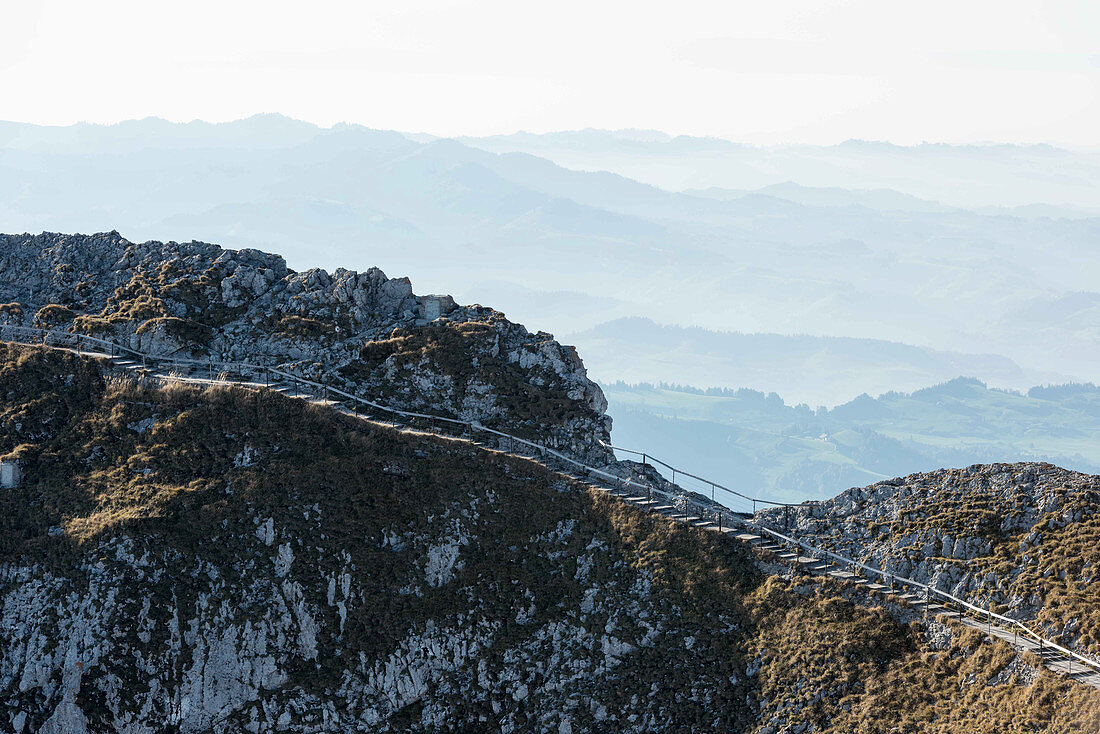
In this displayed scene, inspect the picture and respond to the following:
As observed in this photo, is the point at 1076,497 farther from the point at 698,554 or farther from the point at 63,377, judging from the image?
the point at 63,377

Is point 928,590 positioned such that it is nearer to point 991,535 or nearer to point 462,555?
point 991,535

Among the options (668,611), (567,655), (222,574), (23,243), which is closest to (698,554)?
(668,611)

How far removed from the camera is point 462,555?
167ft

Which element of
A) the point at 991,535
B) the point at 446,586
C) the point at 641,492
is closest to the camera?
the point at 991,535

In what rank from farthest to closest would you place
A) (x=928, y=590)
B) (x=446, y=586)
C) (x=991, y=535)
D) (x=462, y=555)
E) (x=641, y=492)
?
1. (x=641, y=492)
2. (x=462, y=555)
3. (x=446, y=586)
4. (x=991, y=535)
5. (x=928, y=590)

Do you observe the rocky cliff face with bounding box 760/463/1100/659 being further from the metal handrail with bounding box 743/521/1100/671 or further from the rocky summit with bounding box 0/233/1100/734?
the metal handrail with bounding box 743/521/1100/671

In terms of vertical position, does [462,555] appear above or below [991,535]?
below

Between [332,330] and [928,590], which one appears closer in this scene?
[928,590]

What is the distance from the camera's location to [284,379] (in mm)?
60812

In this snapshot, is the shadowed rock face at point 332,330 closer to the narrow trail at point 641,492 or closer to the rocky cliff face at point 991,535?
the narrow trail at point 641,492

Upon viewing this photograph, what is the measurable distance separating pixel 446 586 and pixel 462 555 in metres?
1.76

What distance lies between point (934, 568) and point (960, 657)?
6.16 meters

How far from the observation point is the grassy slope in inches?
1679

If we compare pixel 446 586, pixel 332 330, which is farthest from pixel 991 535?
pixel 332 330
